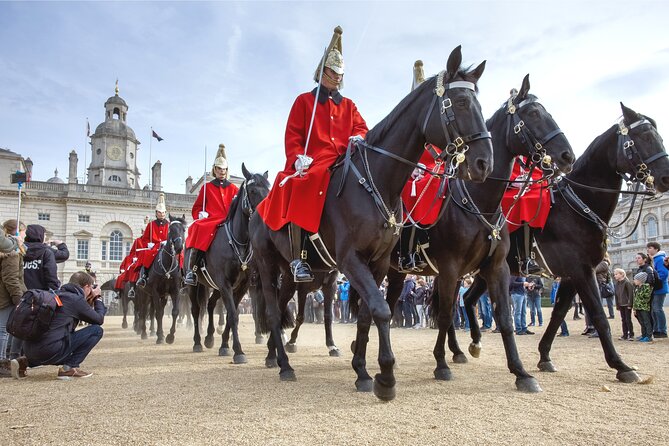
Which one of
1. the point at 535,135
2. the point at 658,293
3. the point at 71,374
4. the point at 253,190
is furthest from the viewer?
the point at 658,293

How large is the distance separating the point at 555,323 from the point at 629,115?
3.05 m

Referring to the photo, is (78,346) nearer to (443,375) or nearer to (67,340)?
(67,340)

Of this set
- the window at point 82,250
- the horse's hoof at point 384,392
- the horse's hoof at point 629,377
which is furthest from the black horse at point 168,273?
the window at point 82,250

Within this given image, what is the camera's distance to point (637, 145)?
7.14 metres

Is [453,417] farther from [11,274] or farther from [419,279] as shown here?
[419,279]

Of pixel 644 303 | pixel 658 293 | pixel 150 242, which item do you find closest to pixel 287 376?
pixel 644 303

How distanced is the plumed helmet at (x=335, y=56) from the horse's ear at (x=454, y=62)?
181 centimetres

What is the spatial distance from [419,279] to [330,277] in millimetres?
13234

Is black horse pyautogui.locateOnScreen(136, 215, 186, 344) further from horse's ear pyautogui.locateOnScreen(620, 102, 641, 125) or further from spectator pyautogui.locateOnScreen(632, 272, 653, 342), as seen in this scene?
spectator pyautogui.locateOnScreen(632, 272, 653, 342)

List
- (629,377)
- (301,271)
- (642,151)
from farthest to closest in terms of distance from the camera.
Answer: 1. (642,151)
2. (629,377)
3. (301,271)

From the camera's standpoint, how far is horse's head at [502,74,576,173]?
21.3ft

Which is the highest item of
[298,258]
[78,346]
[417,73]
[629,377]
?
[417,73]

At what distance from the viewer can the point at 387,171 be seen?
5672 millimetres

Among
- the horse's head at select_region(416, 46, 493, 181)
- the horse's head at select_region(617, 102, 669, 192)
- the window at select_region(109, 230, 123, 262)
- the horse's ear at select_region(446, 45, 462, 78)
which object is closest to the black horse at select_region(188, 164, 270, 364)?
the horse's head at select_region(416, 46, 493, 181)
